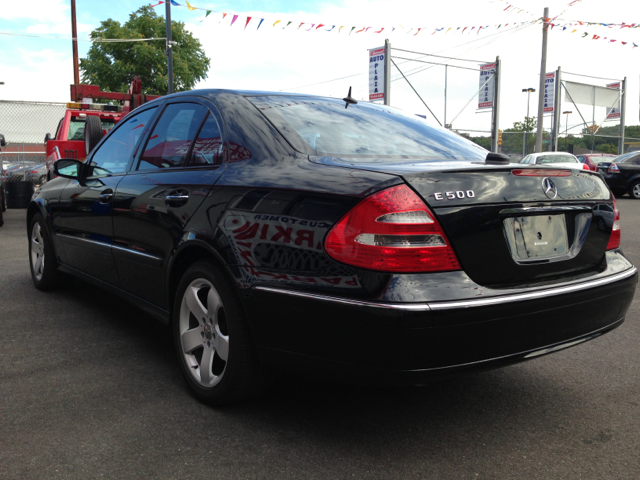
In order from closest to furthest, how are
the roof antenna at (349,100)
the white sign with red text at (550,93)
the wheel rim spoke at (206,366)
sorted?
the wheel rim spoke at (206,366), the roof antenna at (349,100), the white sign with red text at (550,93)

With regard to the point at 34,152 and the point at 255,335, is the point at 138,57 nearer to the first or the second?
the point at 34,152

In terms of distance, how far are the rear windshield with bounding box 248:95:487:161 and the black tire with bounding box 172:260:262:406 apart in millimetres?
725

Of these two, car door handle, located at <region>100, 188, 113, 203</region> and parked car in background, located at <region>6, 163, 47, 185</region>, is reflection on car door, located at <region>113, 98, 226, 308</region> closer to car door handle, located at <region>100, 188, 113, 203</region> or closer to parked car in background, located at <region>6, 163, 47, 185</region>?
car door handle, located at <region>100, 188, 113, 203</region>

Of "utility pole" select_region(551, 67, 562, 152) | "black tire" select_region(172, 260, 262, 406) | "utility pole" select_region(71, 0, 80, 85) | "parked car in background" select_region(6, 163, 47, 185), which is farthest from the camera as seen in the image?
"utility pole" select_region(71, 0, 80, 85)

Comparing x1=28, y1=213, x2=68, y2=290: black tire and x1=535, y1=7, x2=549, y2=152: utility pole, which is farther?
x1=535, y1=7, x2=549, y2=152: utility pole

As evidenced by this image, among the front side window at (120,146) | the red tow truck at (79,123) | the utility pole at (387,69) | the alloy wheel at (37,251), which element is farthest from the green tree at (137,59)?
the front side window at (120,146)

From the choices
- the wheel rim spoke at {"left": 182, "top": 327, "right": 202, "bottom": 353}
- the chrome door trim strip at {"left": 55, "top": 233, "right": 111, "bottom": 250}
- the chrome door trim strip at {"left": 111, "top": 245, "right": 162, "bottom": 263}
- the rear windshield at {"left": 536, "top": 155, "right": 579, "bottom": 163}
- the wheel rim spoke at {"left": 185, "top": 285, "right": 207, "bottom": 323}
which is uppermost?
the rear windshield at {"left": 536, "top": 155, "right": 579, "bottom": 163}

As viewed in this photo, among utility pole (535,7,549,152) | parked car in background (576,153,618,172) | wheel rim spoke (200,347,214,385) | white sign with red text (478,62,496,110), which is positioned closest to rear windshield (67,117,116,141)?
wheel rim spoke (200,347,214,385)

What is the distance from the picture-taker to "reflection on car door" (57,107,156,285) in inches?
148

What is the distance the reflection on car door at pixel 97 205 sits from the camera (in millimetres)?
3762

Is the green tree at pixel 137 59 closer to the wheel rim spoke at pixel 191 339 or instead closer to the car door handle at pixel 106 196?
the car door handle at pixel 106 196

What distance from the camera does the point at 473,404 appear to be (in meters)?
2.86

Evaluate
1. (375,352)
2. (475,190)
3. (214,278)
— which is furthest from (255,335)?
(475,190)

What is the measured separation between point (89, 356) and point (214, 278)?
1.35m
